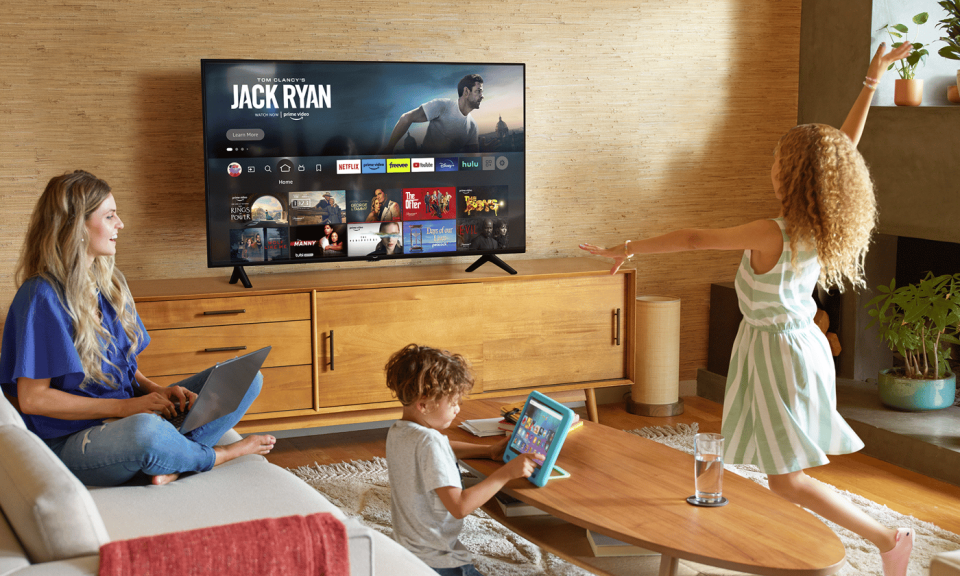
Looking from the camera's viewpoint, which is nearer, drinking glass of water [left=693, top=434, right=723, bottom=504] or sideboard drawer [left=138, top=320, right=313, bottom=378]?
drinking glass of water [left=693, top=434, right=723, bottom=504]

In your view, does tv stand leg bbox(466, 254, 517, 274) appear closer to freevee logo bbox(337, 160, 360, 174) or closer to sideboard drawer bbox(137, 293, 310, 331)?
freevee logo bbox(337, 160, 360, 174)

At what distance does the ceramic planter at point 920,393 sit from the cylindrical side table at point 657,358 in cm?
95

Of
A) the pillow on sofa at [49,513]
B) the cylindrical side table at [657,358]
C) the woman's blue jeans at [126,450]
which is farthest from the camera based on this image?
the cylindrical side table at [657,358]

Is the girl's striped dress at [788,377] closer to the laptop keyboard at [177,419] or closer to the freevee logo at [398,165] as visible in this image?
the laptop keyboard at [177,419]

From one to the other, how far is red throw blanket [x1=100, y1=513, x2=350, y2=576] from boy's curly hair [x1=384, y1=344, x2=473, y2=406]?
0.66 meters

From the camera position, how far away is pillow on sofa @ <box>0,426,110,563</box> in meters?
1.35

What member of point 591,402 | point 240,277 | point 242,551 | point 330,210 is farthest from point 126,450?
point 591,402

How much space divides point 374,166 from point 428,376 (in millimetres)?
1868

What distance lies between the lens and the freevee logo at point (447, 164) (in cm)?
380

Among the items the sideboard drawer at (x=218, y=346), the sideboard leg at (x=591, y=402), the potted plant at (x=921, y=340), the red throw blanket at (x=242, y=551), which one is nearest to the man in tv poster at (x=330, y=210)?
the sideboard drawer at (x=218, y=346)

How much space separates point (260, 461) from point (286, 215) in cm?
157

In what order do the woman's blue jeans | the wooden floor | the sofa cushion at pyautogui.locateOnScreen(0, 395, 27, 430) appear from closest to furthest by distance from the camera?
the sofa cushion at pyautogui.locateOnScreen(0, 395, 27, 430) < the woman's blue jeans < the wooden floor

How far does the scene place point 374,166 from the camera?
3709 mm

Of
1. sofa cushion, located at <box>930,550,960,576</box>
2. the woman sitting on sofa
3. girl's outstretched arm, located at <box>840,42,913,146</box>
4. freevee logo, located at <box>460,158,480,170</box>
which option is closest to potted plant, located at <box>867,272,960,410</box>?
girl's outstretched arm, located at <box>840,42,913,146</box>
